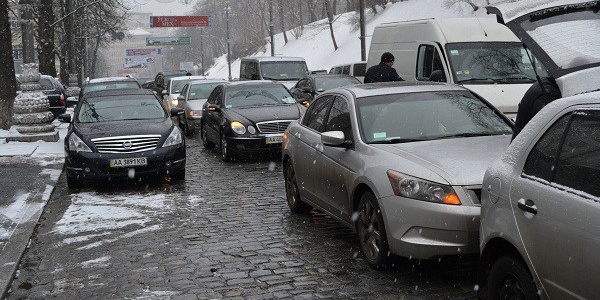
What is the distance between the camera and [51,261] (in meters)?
7.49

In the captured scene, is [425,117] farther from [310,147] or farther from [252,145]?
[252,145]

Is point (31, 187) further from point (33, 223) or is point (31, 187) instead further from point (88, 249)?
point (88, 249)

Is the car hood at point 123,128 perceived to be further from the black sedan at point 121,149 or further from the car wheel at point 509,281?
the car wheel at point 509,281

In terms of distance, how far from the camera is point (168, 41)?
370 feet

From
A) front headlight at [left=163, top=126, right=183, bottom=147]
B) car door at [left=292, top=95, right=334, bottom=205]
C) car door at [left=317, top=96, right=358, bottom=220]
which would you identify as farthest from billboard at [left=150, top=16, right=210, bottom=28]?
car door at [left=317, top=96, right=358, bottom=220]

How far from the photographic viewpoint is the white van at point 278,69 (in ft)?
82.5

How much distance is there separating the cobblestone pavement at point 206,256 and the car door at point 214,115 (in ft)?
15.3

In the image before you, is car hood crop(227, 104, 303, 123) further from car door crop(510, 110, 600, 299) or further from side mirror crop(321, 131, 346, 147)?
car door crop(510, 110, 600, 299)

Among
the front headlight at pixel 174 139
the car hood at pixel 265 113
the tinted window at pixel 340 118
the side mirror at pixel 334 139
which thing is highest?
the tinted window at pixel 340 118

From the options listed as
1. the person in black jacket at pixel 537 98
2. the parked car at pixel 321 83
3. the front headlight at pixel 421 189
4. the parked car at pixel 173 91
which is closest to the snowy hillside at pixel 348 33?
the parked car at pixel 173 91

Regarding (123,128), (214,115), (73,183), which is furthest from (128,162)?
(214,115)

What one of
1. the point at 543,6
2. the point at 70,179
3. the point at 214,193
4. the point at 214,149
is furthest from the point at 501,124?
the point at 214,149

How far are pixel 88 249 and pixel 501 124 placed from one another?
4193 mm

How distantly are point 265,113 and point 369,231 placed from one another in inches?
334
